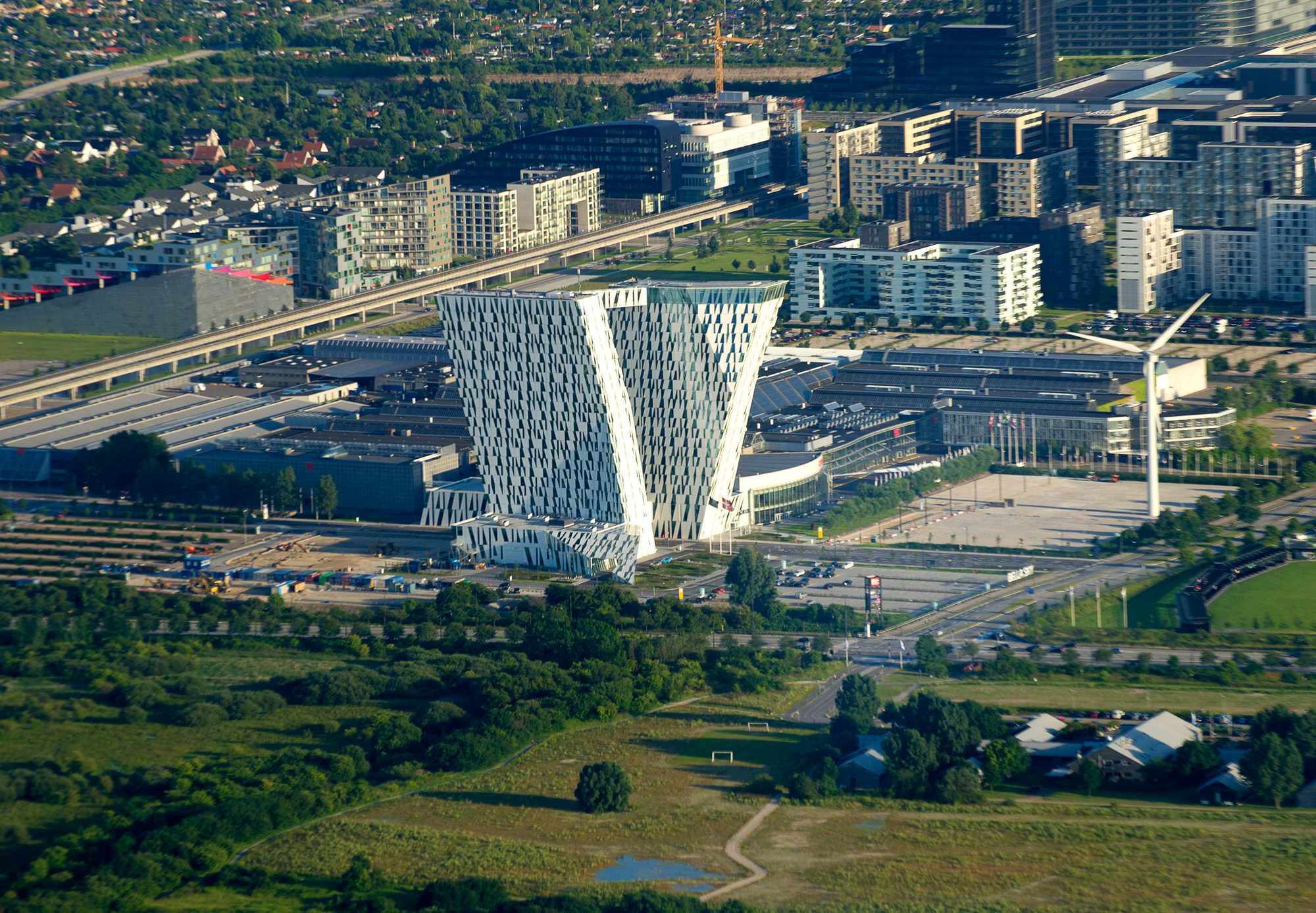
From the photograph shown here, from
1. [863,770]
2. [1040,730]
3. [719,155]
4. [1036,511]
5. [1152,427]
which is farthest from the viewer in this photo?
[719,155]

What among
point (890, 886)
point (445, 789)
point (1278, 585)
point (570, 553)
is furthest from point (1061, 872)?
point (570, 553)

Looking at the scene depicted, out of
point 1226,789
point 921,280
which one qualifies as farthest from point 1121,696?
point 921,280

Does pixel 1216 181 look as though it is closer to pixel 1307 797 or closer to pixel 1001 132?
pixel 1001 132

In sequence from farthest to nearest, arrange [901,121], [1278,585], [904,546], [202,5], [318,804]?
[202,5] < [901,121] < [904,546] < [1278,585] < [318,804]

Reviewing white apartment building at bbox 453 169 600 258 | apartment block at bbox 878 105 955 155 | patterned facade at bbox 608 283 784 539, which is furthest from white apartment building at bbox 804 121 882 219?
patterned facade at bbox 608 283 784 539

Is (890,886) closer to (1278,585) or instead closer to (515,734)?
(515,734)

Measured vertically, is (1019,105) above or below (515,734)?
above

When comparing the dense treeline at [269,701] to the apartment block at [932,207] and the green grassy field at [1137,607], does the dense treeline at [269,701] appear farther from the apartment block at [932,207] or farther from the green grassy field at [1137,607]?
the apartment block at [932,207]

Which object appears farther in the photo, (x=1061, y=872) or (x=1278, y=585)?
(x=1278, y=585)
